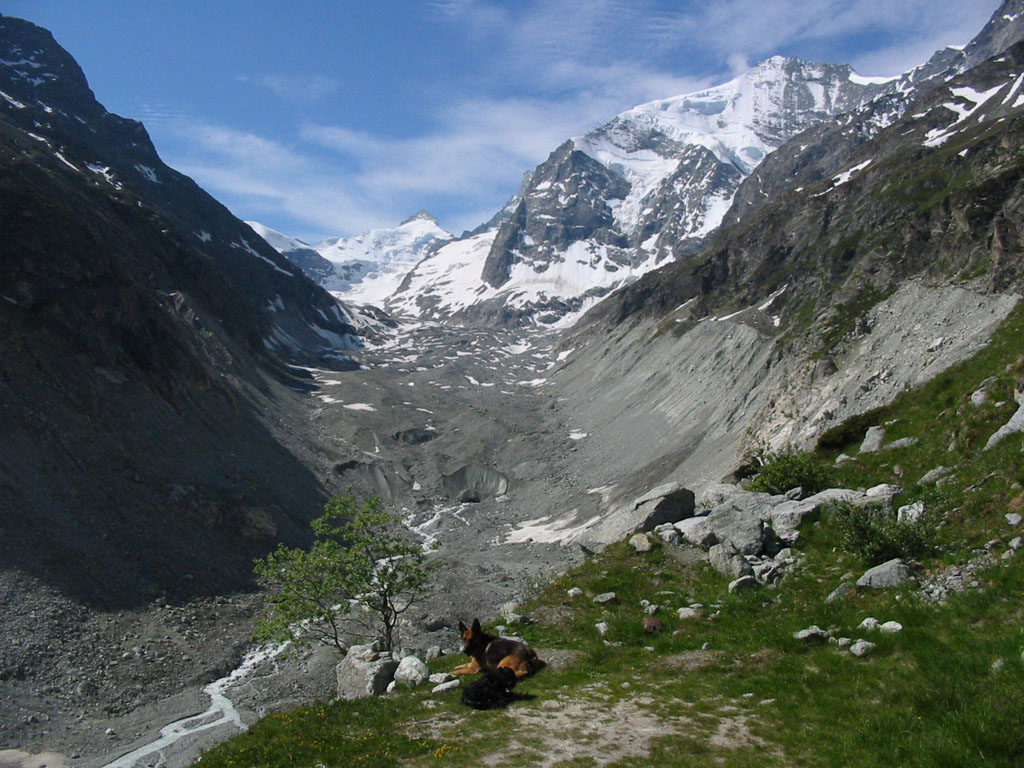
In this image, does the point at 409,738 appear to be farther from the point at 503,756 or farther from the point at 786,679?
the point at 786,679

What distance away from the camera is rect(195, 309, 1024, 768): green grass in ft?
29.5

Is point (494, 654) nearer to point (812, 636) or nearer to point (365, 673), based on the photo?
point (365, 673)

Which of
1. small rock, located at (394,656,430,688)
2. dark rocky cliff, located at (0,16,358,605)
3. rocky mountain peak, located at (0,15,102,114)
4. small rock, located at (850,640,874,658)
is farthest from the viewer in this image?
rocky mountain peak, located at (0,15,102,114)

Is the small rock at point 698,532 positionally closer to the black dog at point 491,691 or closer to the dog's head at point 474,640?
the dog's head at point 474,640

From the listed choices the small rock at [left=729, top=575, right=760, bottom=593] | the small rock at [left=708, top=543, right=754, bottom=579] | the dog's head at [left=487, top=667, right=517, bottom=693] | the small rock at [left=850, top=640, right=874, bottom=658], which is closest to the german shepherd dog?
the dog's head at [left=487, top=667, right=517, bottom=693]

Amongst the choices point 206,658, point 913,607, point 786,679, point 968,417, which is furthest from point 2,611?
point 968,417

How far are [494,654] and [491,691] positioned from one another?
188 centimetres

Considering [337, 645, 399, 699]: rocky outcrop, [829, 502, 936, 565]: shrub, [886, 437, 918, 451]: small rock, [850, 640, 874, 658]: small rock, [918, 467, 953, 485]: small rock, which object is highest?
[886, 437, 918, 451]: small rock

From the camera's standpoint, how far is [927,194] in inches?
3305

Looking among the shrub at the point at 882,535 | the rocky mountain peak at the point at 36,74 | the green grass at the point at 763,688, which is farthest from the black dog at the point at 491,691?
the rocky mountain peak at the point at 36,74

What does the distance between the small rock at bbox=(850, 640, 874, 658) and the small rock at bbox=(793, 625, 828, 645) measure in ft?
3.31

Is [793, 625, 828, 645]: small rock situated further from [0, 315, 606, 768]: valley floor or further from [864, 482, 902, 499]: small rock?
[0, 315, 606, 768]: valley floor

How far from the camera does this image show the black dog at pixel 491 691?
38.9ft

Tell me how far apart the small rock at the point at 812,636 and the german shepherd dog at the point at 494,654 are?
17.6 feet
